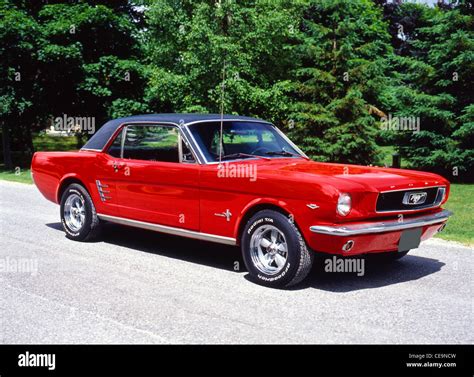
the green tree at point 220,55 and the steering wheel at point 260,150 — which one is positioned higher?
the green tree at point 220,55

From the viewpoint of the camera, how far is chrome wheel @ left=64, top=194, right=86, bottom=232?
7824mm

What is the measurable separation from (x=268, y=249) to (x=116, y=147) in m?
2.80

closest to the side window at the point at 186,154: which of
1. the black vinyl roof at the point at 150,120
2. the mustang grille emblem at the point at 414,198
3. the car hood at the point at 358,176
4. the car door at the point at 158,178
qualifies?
the car door at the point at 158,178

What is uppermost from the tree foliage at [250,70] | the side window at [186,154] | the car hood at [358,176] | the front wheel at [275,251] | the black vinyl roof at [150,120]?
the tree foliage at [250,70]

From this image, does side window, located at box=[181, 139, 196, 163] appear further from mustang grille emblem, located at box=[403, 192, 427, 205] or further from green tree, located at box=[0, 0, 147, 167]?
green tree, located at box=[0, 0, 147, 167]

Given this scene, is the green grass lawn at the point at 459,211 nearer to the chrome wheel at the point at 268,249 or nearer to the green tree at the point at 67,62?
the green tree at the point at 67,62

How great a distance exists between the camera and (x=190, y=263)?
6.68 m

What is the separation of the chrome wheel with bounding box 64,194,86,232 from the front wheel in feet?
9.83

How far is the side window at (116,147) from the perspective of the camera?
290 inches

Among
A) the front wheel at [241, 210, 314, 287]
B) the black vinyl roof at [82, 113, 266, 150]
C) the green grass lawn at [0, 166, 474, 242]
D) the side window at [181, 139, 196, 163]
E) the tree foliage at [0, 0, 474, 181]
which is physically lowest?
the green grass lawn at [0, 166, 474, 242]

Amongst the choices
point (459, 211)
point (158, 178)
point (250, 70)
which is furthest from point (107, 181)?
point (250, 70)

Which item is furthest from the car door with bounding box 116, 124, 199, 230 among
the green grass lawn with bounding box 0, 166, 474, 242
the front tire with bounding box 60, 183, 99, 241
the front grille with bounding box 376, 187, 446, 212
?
the green grass lawn with bounding box 0, 166, 474, 242

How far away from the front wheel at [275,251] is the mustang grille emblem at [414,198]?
113 centimetres
